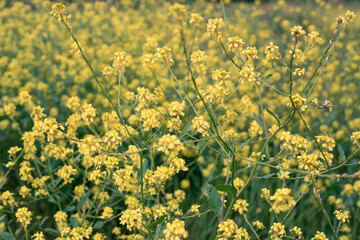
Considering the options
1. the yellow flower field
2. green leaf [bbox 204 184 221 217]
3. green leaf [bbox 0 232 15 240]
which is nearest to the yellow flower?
the yellow flower field

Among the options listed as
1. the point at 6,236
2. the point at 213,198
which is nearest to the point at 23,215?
the point at 6,236

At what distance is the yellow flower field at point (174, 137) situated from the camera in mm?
1863

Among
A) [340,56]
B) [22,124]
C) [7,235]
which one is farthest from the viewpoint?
[340,56]

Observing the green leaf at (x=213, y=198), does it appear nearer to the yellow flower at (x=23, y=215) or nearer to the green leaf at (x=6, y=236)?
the yellow flower at (x=23, y=215)

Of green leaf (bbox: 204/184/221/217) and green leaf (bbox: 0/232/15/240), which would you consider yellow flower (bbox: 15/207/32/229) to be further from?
green leaf (bbox: 204/184/221/217)

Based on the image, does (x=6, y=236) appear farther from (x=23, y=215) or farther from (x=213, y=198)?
(x=213, y=198)

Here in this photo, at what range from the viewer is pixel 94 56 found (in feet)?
18.1

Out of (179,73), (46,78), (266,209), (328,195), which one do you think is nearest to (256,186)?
(266,209)

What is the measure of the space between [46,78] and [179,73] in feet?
6.30

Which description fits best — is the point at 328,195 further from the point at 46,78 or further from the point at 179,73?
the point at 46,78

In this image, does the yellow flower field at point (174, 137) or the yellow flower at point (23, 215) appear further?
the yellow flower at point (23, 215)

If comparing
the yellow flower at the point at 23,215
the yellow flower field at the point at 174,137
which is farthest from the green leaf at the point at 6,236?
the yellow flower at the point at 23,215

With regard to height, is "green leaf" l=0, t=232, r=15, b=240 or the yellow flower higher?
the yellow flower

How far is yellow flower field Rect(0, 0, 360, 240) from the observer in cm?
186
